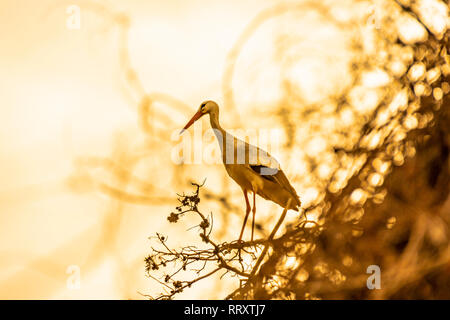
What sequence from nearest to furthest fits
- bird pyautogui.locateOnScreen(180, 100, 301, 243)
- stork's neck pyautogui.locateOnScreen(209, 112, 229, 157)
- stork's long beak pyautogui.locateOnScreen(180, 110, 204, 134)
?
bird pyautogui.locateOnScreen(180, 100, 301, 243) → stork's neck pyautogui.locateOnScreen(209, 112, 229, 157) → stork's long beak pyautogui.locateOnScreen(180, 110, 204, 134)

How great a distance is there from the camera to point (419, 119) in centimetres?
239

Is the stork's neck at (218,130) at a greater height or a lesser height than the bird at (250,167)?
greater

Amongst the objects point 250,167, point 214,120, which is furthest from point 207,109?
point 250,167

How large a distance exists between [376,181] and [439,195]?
22 cm

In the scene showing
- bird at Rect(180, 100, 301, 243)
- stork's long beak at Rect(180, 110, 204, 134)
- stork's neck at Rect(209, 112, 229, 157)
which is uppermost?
stork's long beak at Rect(180, 110, 204, 134)

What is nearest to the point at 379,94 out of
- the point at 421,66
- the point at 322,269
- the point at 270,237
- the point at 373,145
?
the point at 421,66

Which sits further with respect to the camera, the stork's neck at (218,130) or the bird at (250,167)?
the stork's neck at (218,130)

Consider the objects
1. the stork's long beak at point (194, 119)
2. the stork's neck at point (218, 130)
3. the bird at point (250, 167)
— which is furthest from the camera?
the stork's long beak at point (194, 119)

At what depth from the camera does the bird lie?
9.74 feet

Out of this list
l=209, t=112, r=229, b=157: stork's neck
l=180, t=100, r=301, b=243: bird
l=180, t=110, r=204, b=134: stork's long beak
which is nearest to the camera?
l=180, t=100, r=301, b=243: bird

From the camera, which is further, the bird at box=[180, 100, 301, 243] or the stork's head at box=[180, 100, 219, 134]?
the stork's head at box=[180, 100, 219, 134]

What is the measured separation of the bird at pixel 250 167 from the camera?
2969mm

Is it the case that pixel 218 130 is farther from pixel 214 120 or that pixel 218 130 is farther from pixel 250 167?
pixel 250 167

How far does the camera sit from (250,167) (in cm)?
304
